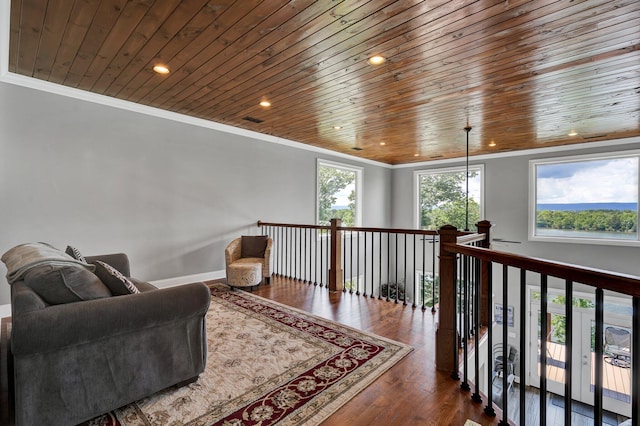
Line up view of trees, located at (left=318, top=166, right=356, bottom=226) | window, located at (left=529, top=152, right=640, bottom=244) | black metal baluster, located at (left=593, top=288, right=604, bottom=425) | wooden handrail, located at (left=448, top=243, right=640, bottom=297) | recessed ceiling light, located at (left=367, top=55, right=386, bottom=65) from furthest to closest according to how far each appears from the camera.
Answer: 1. view of trees, located at (left=318, top=166, right=356, bottom=226)
2. window, located at (left=529, top=152, right=640, bottom=244)
3. recessed ceiling light, located at (left=367, top=55, right=386, bottom=65)
4. black metal baluster, located at (left=593, top=288, right=604, bottom=425)
5. wooden handrail, located at (left=448, top=243, right=640, bottom=297)

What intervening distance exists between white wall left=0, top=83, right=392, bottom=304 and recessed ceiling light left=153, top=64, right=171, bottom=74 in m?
1.34

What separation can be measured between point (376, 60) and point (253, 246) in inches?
128

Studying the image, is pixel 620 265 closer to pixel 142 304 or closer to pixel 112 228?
pixel 142 304

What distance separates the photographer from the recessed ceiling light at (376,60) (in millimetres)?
2779

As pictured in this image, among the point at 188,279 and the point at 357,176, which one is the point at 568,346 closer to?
the point at 188,279

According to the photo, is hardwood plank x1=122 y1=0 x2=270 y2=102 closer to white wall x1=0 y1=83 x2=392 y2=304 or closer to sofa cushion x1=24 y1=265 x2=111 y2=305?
white wall x1=0 y1=83 x2=392 y2=304

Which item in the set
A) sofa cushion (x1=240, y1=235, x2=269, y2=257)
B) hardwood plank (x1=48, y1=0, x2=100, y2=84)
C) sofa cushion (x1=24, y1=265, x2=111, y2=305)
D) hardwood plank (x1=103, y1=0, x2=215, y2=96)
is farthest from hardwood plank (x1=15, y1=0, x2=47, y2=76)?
sofa cushion (x1=240, y1=235, x2=269, y2=257)

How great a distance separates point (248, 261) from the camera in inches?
182

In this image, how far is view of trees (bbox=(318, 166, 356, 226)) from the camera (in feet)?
22.9

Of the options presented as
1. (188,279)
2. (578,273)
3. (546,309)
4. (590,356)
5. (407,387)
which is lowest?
(590,356)

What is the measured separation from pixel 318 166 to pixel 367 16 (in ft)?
15.1

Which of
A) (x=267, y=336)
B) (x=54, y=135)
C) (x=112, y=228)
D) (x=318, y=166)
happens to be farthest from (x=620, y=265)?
(x=54, y=135)

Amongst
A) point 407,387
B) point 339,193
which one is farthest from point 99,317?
point 339,193

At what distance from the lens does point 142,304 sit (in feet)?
5.99
